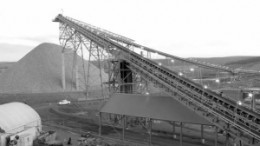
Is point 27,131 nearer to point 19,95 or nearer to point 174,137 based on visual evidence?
point 174,137

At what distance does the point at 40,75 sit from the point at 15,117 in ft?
157

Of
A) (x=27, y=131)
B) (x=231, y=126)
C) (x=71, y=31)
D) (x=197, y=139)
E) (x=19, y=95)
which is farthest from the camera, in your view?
(x=19, y=95)

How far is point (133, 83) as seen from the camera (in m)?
32.9

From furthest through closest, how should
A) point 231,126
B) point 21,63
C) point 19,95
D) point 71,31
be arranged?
point 21,63
point 19,95
point 71,31
point 231,126

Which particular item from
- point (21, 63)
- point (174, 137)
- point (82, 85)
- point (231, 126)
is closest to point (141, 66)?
point (174, 137)

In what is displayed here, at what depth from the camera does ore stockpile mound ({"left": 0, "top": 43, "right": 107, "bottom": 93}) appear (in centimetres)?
6500

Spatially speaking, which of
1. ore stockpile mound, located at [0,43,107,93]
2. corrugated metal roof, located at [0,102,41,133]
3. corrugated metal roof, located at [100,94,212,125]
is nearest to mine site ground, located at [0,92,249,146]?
corrugated metal roof, located at [100,94,212,125]

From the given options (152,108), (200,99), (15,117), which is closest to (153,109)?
(152,108)

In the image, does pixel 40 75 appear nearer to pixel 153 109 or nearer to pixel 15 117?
pixel 15 117

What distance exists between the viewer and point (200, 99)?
21484 millimetres

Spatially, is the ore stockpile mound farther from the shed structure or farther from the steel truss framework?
the shed structure

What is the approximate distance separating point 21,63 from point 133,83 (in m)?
54.3

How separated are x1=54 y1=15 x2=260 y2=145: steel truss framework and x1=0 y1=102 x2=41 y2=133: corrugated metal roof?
13.8 metres

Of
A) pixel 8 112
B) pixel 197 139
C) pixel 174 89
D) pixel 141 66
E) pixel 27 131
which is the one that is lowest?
pixel 197 139
